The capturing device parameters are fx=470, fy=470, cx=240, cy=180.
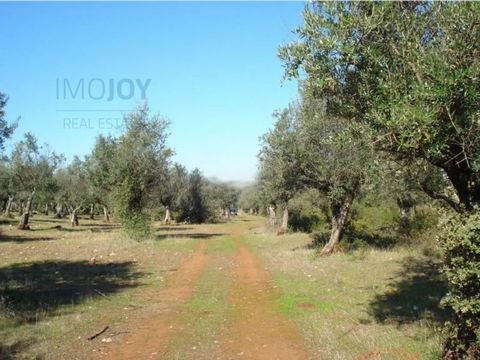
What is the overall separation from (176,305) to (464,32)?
10.9 m

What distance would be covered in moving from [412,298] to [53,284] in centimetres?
1273

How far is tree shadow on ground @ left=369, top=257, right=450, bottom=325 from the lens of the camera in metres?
12.1

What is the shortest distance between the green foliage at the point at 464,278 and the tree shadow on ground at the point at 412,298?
3707 millimetres

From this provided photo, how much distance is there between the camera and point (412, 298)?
14.3m

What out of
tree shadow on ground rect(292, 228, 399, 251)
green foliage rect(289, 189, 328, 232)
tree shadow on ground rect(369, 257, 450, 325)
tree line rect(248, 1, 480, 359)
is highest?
tree line rect(248, 1, 480, 359)

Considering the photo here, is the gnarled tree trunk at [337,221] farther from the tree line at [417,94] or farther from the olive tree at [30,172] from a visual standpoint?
the olive tree at [30,172]

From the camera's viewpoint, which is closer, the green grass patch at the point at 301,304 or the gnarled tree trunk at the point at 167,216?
the green grass patch at the point at 301,304

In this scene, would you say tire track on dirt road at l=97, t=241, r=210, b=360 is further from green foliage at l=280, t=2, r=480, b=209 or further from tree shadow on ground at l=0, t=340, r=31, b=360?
green foliage at l=280, t=2, r=480, b=209

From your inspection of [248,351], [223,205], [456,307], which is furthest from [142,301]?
[223,205]

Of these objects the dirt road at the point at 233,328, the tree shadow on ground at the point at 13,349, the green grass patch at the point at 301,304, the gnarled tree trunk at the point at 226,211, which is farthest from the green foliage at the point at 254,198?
the tree shadow on ground at the point at 13,349

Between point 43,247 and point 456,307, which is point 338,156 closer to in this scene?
point 456,307

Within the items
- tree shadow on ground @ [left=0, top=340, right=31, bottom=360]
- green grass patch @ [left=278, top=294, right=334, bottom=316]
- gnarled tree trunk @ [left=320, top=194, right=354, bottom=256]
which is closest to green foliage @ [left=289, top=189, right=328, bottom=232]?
gnarled tree trunk @ [left=320, top=194, right=354, bottom=256]

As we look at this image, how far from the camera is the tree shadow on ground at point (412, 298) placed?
12.1 meters

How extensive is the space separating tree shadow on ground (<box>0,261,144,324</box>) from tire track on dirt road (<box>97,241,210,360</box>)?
2054 mm
